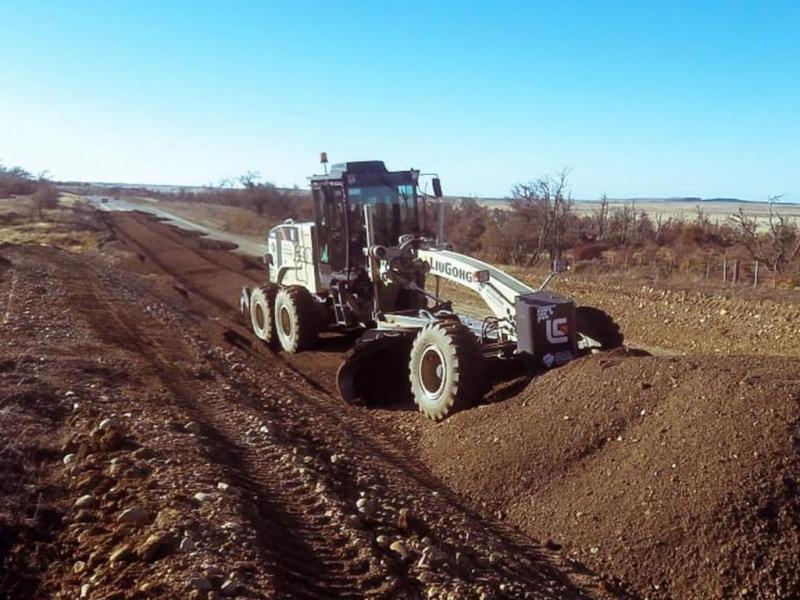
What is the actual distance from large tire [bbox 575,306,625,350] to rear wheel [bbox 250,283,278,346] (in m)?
5.60

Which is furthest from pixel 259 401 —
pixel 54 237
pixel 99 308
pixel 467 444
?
pixel 54 237

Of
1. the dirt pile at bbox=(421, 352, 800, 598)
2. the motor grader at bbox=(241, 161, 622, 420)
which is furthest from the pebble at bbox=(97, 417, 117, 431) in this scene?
the motor grader at bbox=(241, 161, 622, 420)

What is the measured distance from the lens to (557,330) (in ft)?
26.3

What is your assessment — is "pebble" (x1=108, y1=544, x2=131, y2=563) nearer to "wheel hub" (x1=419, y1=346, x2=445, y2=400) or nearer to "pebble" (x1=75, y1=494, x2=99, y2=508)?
"pebble" (x1=75, y1=494, x2=99, y2=508)

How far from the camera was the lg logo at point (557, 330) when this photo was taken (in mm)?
7968

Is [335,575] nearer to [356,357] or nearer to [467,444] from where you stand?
[467,444]

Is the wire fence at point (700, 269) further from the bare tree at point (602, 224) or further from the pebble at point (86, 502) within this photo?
the pebble at point (86, 502)

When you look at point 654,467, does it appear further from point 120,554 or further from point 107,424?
point 107,424

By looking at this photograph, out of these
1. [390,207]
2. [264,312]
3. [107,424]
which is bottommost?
[107,424]

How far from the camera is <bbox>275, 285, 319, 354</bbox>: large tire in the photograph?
11648 mm

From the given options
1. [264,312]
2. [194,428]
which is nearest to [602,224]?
[264,312]

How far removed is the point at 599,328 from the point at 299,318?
4721mm

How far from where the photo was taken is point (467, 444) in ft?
23.3

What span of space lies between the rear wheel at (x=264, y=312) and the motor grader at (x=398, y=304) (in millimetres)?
20
